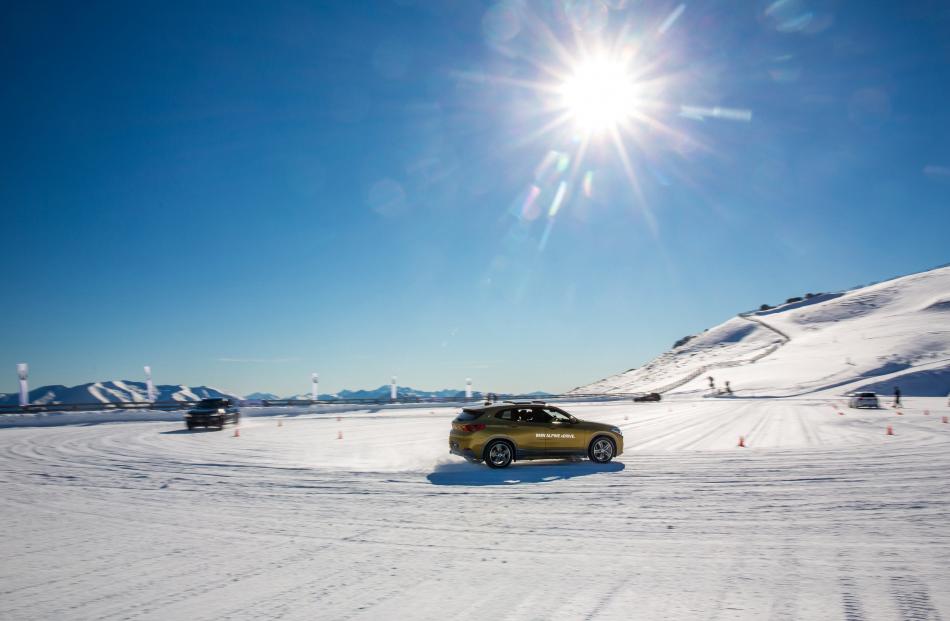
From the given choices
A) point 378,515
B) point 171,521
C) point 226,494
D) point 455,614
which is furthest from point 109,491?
point 455,614

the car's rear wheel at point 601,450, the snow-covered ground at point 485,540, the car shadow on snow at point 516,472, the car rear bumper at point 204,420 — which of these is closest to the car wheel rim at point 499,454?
the car shadow on snow at point 516,472

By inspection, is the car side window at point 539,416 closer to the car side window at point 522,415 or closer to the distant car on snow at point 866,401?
the car side window at point 522,415

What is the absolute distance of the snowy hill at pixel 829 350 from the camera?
64812 mm

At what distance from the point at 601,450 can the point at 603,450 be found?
0.05 m

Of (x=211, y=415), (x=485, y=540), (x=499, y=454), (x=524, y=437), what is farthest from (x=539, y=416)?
(x=211, y=415)

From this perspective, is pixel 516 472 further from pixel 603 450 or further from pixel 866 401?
pixel 866 401

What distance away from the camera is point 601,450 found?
41.6 ft

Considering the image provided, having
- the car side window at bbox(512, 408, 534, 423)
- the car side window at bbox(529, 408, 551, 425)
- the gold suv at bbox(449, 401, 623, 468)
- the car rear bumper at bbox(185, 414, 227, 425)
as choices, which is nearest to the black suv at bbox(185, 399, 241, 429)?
the car rear bumper at bbox(185, 414, 227, 425)

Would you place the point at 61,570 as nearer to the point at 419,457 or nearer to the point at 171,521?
the point at 171,521

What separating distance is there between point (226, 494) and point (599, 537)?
671 cm

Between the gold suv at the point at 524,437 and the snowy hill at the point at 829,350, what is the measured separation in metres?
58.9

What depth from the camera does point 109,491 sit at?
10000mm

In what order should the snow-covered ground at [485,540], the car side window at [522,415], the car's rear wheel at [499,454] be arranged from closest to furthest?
the snow-covered ground at [485,540] → the car's rear wheel at [499,454] → the car side window at [522,415]

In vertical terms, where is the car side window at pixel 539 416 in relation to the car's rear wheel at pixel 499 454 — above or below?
above
